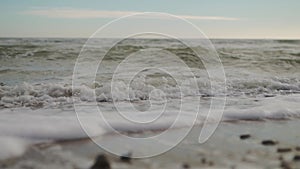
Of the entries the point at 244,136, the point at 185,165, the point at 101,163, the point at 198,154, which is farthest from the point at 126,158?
the point at 244,136

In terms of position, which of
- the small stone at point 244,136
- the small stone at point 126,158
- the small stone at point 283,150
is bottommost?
the small stone at point 244,136

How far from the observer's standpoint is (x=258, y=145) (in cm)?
314

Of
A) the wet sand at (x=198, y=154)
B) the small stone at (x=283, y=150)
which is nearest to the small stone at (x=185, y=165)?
the wet sand at (x=198, y=154)

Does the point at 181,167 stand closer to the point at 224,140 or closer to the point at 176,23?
the point at 224,140

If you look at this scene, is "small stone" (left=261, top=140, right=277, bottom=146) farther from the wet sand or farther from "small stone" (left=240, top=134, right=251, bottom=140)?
"small stone" (left=240, top=134, right=251, bottom=140)

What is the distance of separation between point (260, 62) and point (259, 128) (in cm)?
952

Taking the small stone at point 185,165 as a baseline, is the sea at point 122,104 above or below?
below

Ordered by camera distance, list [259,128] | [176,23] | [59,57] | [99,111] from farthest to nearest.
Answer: [59,57], [176,23], [99,111], [259,128]

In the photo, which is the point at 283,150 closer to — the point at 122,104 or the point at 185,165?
A: the point at 185,165

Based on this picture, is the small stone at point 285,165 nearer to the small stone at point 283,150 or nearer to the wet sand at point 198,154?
the wet sand at point 198,154

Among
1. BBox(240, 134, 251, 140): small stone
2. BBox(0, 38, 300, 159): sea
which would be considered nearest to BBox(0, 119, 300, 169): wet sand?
BBox(240, 134, 251, 140): small stone

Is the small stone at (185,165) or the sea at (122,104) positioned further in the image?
the sea at (122,104)

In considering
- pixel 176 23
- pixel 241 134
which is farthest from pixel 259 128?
pixel 176 23

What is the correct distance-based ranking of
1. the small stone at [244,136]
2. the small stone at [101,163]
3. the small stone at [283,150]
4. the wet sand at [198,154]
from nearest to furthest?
the small stone at [101,163] → the wet sand at [198,154] → the small stone at [283,150] → the small stone at [244,136]
